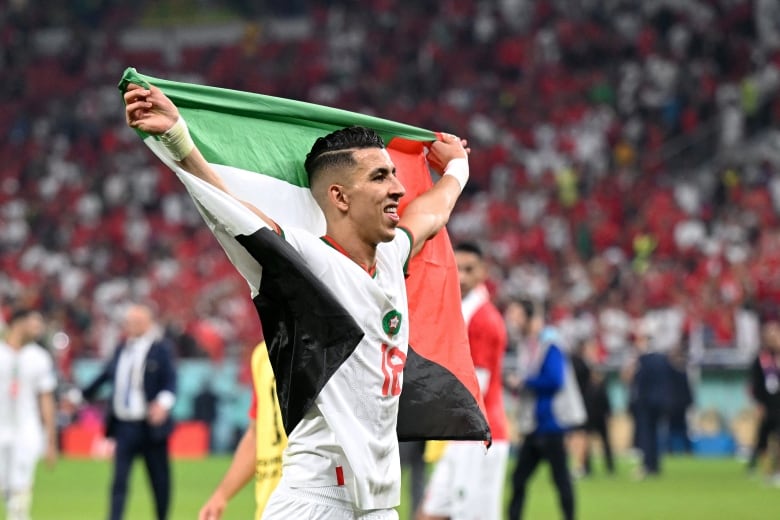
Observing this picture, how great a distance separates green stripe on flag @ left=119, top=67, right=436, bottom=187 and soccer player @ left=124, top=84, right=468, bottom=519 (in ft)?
0.95

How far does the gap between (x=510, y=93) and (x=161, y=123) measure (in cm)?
3061

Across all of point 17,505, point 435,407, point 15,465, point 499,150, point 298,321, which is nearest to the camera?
point 298,321

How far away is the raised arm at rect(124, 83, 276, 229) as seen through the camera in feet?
14.4

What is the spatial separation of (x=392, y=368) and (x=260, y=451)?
1922mm

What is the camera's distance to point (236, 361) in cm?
2675

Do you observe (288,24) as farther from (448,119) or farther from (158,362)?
(158,362)

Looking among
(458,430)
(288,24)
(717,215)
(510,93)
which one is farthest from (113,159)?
(458,430)

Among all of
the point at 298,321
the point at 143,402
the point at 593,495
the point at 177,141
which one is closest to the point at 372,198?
the point at 298,321

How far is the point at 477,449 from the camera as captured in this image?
9117 mm

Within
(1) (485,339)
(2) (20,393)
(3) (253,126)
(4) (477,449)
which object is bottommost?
(4) (477,449)

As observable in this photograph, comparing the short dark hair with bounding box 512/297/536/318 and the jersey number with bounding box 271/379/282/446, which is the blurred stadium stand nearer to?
the short dark hair with bounding box 512/297/536/318

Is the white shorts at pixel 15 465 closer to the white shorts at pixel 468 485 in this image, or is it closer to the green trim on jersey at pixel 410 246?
the white shorts at pixel 468 485

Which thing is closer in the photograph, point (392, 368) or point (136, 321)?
point (392, 368)

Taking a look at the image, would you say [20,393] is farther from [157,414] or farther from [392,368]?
[392,368]
